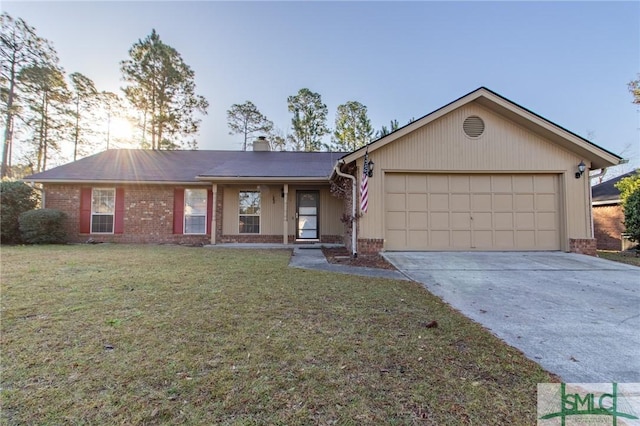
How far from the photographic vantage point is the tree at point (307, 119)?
23078 millimetres

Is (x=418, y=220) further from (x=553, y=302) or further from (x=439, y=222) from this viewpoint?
(x=553, y=302)

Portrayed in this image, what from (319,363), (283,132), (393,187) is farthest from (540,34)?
(283,132)

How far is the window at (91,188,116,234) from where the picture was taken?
11297mm

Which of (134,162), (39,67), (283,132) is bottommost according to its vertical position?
(134,162)

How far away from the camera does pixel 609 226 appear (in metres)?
12.7

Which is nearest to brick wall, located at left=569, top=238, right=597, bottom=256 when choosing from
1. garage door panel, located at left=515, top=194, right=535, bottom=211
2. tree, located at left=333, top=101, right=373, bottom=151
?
garage door panel, located at left=515, top=194, right=535, bottom=211

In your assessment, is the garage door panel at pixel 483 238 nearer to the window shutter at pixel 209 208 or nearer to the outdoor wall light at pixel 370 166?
the outdoor wall light at pixel 370 166

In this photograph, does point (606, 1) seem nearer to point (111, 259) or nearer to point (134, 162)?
point (111, 259)

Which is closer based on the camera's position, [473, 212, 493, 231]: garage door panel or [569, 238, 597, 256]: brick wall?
[569, 238, 597, 256]: brick wall

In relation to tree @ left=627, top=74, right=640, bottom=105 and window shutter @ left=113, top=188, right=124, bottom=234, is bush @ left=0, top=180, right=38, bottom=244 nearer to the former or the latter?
window shutter @ left=113, top=188, right=124, bottom=234

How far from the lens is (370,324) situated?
312 centimetres

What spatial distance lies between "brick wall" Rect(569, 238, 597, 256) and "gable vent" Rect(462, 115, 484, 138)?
12.8 feet

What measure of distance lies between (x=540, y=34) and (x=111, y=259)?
13.4m

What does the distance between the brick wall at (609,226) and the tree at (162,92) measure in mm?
24037
